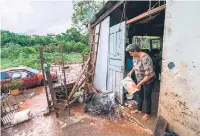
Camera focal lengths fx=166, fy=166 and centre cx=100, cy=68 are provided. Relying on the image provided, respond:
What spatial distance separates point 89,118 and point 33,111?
2.35 meters

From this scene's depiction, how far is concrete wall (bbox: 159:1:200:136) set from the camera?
2.51 meters

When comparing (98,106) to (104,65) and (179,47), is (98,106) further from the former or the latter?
(179,47)

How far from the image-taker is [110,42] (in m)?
5.72

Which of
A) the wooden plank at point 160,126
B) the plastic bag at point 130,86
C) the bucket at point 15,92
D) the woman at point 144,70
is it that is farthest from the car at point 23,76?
the wooden plank at point 160,126

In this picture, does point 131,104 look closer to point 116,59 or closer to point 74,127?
point 116,59

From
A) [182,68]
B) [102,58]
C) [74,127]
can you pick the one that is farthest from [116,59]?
[182,68]

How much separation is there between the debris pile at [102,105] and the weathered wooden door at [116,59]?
16.7 inches

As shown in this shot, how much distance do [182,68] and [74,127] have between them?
9.58 ft

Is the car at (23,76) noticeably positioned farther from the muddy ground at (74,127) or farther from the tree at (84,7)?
the tree at (84,7)

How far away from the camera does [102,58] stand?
655 centimetres

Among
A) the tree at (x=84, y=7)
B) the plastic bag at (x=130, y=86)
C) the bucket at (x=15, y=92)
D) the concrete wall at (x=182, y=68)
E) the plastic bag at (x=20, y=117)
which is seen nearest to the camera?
the concrete wall at (x=182, y=68)

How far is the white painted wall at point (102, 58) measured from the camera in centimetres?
603

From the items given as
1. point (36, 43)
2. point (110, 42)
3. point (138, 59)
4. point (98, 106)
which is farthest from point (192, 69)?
point (36, 43)

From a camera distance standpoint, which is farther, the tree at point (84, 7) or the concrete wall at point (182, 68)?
the tree at point (84, 7)
